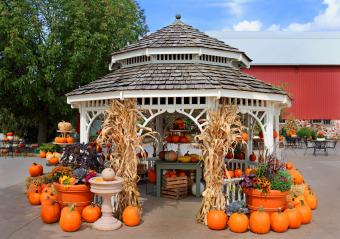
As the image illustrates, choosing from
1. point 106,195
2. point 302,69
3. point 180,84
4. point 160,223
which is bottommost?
point 160,223

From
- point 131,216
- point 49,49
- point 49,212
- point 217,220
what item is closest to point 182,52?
point 131,216

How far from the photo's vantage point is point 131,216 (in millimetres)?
7891

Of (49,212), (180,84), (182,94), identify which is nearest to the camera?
(49,212)

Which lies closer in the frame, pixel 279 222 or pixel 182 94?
pixel 279 222

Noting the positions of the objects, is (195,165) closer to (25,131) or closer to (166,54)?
(166,54)

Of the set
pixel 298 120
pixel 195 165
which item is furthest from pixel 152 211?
pixel 298 120

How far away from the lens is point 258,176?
828cm

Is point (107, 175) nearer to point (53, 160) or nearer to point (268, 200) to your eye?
point (268, 200)

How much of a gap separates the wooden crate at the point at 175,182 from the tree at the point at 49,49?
1365cm

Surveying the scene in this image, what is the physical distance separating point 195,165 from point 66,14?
16.3 metres

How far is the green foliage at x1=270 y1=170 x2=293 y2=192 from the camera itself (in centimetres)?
801

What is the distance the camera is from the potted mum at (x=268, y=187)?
311 inches

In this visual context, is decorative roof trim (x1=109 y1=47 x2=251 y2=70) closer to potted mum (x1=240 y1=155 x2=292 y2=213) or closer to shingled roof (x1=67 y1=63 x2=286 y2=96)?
shingled roof (x1=67 y1=63 x2=286 y2=96)

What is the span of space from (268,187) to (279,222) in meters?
0.71
